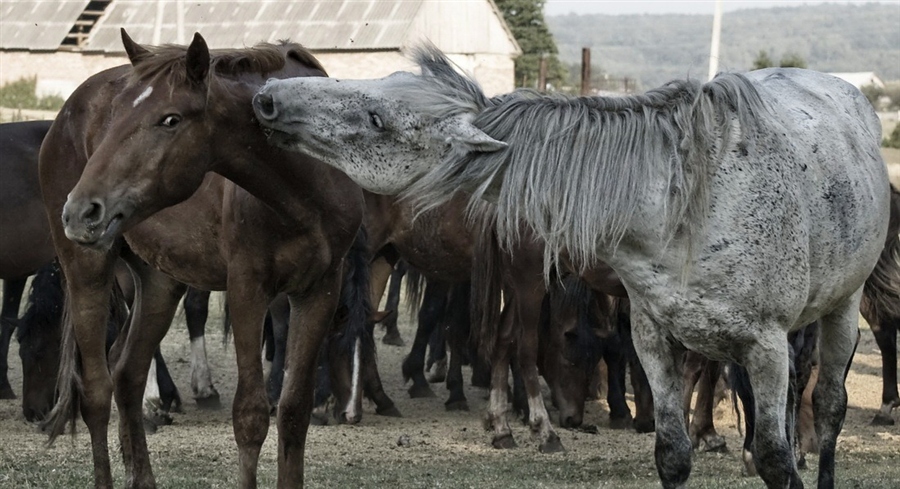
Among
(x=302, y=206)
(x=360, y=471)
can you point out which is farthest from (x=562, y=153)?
(x=360, y=471)

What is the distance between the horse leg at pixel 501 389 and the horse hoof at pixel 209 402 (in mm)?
2207

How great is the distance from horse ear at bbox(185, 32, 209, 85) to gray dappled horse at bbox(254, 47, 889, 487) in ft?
1.09

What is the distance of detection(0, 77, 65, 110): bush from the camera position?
3195cm

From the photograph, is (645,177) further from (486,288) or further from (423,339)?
(423,339)

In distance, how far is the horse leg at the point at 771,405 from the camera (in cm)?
420

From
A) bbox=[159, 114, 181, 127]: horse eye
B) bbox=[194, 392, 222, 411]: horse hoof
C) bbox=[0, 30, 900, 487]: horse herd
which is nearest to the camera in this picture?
bbox=[0, 30, 900, 487]: horse herd

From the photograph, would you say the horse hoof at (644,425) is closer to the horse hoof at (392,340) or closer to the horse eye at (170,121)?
the horse hoof at (392,340)

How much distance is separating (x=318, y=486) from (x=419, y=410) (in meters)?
3.44

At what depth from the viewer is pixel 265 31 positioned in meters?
34.3

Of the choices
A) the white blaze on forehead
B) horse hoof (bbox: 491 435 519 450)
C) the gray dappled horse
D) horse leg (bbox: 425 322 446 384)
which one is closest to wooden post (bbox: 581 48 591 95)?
horse leg (bbox: 425 322 446 384)

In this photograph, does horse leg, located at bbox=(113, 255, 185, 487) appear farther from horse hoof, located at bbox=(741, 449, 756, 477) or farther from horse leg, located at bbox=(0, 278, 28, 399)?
horse leg, located at bbox=(0, 278, 28, 399)

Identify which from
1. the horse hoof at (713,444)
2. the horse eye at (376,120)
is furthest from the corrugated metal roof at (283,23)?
the horse eye at (376,120)

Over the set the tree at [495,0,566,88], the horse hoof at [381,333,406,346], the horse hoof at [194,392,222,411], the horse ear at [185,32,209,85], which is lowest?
the horse hoof at [194,392,222,411]

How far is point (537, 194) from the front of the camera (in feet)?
13.2
